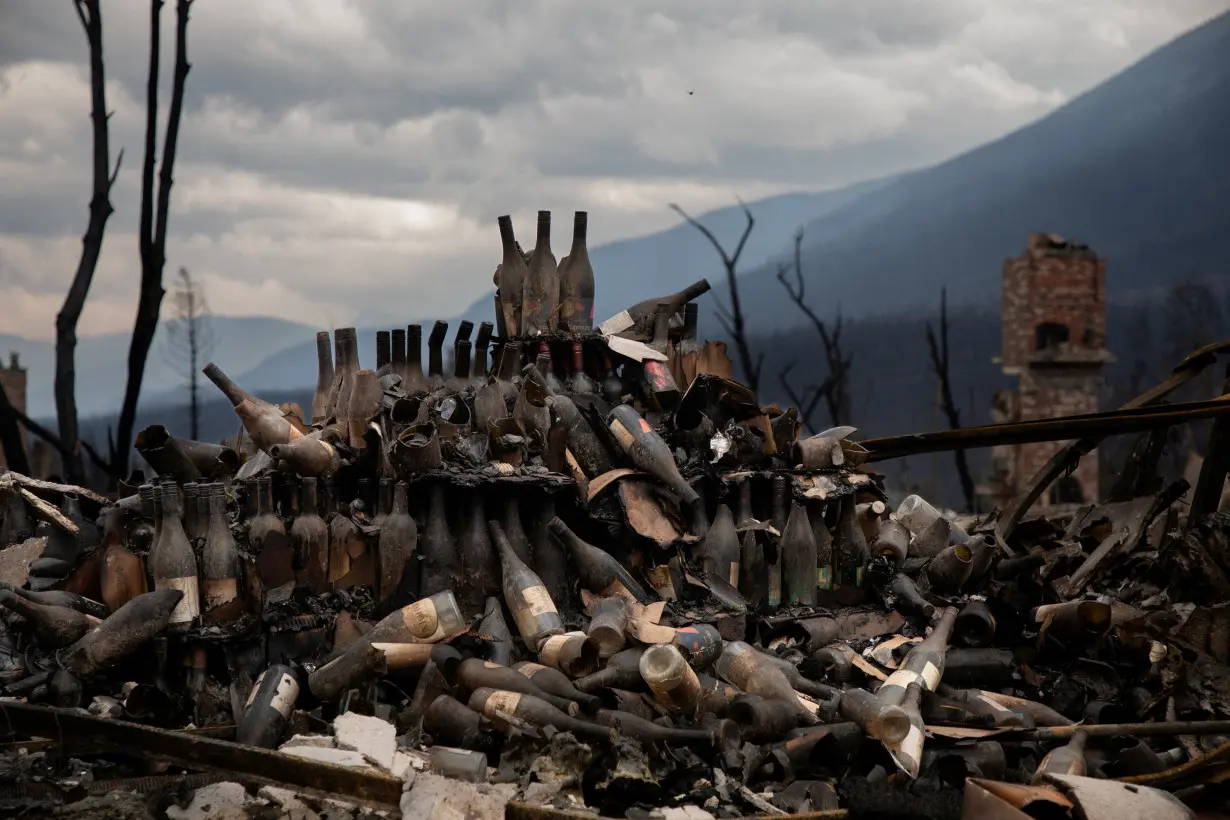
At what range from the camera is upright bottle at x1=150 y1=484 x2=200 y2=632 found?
377 centimetres

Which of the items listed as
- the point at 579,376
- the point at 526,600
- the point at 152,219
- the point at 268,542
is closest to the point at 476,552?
the point at 526,600

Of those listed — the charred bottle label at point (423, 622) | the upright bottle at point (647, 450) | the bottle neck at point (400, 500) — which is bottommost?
the charred bottle label at point (423, 622)

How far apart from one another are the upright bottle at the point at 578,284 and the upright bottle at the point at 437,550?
128cm

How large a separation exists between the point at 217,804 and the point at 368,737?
0.49 metres

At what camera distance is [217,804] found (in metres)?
3.03

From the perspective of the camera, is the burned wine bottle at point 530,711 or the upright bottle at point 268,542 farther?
the upright bottle at point 268,542

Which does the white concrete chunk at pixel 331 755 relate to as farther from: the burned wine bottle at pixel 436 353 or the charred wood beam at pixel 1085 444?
the charred wood beam at pixel 1085 444

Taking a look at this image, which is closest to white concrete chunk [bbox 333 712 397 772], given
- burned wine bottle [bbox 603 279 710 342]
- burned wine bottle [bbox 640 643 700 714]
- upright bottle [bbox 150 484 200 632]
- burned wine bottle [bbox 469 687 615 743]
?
burned wine bottle [bbox 469 687 615 743]

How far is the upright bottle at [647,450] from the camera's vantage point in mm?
4449

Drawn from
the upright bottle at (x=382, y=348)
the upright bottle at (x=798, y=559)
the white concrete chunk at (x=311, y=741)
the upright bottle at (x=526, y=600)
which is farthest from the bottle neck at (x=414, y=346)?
the white concrete chunk at (x=311, y=741)

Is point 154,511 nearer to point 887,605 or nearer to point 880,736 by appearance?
point 880,736

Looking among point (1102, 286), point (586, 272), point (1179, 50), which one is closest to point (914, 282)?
point (1179, 50)

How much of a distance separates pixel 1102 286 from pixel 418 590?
517 inches

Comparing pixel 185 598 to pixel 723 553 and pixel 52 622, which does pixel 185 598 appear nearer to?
pixel 52 622
